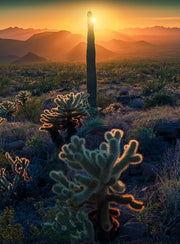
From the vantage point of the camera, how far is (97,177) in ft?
9.50

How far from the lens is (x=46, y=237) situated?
3.06m

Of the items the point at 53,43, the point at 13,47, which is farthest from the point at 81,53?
the point at 13,47

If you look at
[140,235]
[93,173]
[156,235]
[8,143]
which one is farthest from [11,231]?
[8,143]

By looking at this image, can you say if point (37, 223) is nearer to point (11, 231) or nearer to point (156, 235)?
point (11, 231)

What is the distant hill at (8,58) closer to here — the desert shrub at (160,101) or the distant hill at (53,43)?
the distant hill at (53,43)

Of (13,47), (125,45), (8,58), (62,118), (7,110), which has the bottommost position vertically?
(7,110)

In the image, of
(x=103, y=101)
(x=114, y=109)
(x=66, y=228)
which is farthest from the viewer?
(x=103, y=101)

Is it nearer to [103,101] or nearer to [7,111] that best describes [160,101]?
[103,101]

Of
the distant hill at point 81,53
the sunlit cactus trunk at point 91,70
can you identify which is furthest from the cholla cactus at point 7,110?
the distant hill at point 81,53

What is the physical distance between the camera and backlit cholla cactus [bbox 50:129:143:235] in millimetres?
2783

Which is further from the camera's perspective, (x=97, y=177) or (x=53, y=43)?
Result: (x=53, y=43)

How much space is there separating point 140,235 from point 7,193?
2.29 metres

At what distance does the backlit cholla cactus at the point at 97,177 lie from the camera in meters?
2.78

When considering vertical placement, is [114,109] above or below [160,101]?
below
